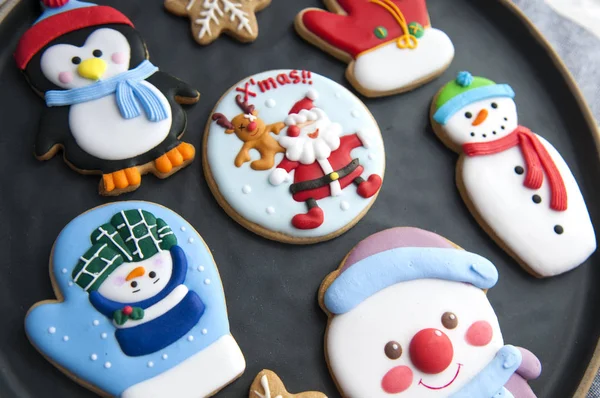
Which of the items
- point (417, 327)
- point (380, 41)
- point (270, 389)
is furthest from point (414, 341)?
point (380, 41)

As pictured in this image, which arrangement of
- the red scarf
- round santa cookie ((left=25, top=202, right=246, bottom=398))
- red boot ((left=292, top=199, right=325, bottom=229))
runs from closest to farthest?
round santa cookie ((left=25, top=202, right=246, bottom=398)) → red boot ((left=292, top=199, right=325, bottom=229)) → the red scarf

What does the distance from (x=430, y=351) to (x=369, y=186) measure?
362 millimetres

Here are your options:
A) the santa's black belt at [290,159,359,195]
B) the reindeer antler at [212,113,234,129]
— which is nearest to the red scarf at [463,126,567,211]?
the santa's black belt at [290,159,359,195]

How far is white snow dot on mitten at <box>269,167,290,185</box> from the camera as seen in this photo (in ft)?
3.91

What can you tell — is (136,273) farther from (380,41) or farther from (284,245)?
(380,41)

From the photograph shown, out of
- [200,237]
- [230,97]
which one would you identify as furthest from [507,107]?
[200,237]

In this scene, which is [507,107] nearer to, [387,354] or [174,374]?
[387,354]

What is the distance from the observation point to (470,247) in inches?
50.4

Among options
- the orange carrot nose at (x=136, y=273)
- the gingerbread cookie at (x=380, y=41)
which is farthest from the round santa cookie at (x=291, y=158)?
the orange carrot nose at (x=136, y=273)

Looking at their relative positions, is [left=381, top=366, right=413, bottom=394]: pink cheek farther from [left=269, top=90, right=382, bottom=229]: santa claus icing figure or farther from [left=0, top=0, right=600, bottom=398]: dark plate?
[left=269, top=90, right=382, bottom=229]: santa claus icing figure

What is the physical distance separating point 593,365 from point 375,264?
527 millimetres

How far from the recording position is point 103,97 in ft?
4.00

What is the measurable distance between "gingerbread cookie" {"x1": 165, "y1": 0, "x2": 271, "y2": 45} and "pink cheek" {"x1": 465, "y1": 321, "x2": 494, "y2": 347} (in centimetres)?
83

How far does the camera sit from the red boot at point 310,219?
1.16 meters
